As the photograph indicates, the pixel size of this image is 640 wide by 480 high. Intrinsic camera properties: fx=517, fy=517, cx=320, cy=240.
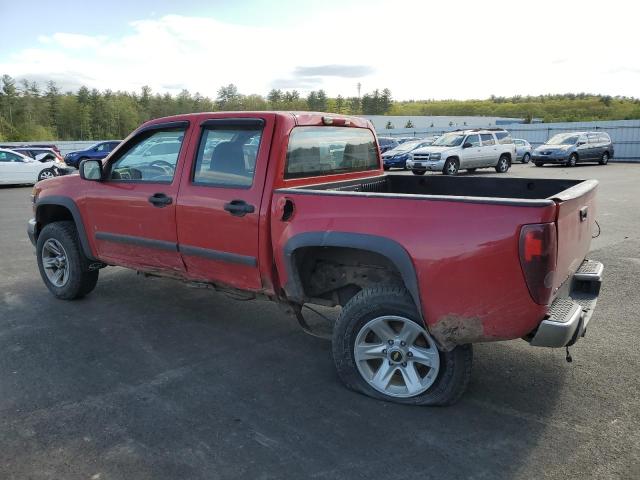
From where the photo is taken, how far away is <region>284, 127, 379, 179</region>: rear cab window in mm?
3986

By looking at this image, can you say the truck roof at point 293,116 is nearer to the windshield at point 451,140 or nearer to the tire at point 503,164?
the windshield at point 451,140

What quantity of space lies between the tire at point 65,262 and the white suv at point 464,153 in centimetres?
1649

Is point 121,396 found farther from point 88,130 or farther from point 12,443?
point 88,130

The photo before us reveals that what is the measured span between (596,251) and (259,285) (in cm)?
558

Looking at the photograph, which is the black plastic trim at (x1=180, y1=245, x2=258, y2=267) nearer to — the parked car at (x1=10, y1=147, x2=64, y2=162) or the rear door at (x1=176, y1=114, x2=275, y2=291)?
the rear door at (x1=176, y1=114, x2=275, y2=291)

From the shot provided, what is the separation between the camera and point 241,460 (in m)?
2.71

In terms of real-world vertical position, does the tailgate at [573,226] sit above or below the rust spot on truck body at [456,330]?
above

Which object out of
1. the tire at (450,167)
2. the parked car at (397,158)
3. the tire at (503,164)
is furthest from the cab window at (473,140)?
the parked car at (397,158)

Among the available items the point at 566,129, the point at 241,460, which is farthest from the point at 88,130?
the point at 241,460

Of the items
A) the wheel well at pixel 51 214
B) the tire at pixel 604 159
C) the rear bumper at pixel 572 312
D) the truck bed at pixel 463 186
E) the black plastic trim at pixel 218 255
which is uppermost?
the truck bed at pixel 463 186

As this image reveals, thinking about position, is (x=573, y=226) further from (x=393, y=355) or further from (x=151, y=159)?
(x=151, y=159)

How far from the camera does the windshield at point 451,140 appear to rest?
68.7 ft

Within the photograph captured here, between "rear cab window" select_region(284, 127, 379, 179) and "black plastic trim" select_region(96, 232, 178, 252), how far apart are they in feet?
4.13

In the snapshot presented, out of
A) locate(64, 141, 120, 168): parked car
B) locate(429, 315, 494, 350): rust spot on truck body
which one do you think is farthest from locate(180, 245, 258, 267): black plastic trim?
locate(64, 141, 120, 168): parked car
